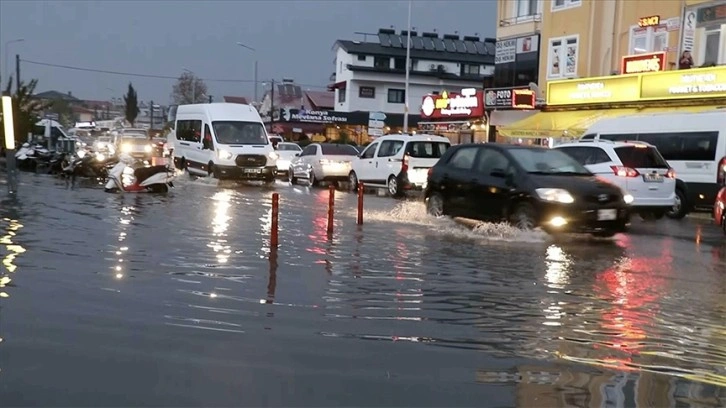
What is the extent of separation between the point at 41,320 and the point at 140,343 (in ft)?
3.90

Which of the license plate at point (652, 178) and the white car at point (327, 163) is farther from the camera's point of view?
the white car at point (327, 163)

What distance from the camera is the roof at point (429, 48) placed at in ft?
230

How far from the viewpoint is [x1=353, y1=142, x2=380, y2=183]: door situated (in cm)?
2403

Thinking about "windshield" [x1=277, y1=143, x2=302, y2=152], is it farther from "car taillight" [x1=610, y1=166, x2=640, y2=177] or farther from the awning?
"car taillight" [x1=610, y1=166, x2=640, y2=177]

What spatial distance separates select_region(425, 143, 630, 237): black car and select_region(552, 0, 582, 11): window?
69.8 ft

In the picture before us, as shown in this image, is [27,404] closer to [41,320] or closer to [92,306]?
[41,320]

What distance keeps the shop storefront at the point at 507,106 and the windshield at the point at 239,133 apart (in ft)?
42.4

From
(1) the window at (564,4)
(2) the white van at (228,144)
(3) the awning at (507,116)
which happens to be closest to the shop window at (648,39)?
(1) the window at (564,4)

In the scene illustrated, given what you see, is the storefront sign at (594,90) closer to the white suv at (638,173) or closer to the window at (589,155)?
the window at (589,155)

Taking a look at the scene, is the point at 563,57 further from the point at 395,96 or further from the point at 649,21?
the point at 395,96

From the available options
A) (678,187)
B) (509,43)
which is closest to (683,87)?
(678,187)

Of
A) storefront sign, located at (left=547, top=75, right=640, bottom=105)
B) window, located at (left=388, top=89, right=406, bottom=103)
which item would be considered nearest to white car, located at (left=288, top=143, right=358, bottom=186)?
storefront sign, located at (left=547, top=75, right=640, bottom=105)

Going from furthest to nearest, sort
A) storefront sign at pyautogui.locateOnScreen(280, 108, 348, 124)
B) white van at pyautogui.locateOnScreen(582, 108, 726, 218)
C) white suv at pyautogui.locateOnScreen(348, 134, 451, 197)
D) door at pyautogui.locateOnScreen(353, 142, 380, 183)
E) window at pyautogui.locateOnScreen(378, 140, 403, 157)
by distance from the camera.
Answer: storefront sign at pyautogui.locateOnScreen(280, 108, 348, 124), door at pyautogui.locateOnScreen(353, 142, 380, 183), window at pyautogui.locateOnScreen(378, 140, 403, 157), white suv at pyautogui.locateOnScreen(348, 134, 451, 197), white van at pyautogui.locateOnScreen(582, 108, 726, 218)

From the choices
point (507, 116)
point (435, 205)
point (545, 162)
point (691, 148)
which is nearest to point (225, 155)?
point (435, 205)
